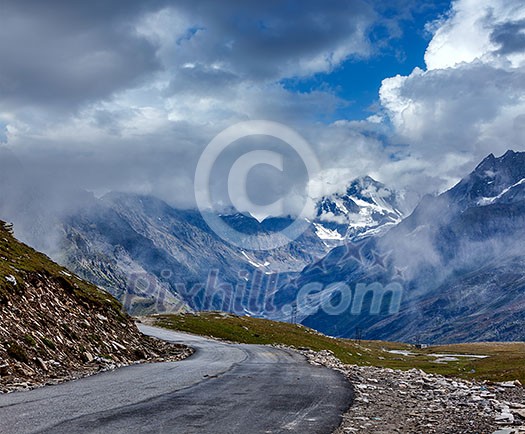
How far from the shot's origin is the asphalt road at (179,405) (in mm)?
16953

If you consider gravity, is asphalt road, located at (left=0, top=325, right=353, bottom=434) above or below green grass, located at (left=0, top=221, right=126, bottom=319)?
below

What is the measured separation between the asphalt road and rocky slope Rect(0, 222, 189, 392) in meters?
3.09

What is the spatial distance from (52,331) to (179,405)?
62.5 feet

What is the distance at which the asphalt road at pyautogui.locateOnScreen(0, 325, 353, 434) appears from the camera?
16953 mm

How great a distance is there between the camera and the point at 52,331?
36625 mm

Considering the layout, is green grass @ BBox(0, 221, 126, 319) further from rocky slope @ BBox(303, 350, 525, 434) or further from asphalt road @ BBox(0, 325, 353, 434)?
rocky slope @ BBox(303, 350, 525, 434)

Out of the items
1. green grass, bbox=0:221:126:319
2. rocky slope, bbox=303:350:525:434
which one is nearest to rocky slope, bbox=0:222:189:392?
green grass, bbox=0:221:126:319

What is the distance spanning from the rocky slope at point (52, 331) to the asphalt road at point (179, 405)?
309 centimetres

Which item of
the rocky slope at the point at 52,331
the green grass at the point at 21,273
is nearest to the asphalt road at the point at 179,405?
the rocky slope at the point at 52,331

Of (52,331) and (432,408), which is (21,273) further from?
(432,408)

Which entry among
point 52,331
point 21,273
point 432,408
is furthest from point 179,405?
point 21,273

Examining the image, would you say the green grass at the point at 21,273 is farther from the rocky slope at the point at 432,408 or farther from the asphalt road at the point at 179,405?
the rocky slope at the point at 432,408

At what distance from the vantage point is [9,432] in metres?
15.1

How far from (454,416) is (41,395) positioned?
1644 centimetres
